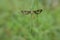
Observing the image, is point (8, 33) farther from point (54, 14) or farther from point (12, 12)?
point (54, 14)

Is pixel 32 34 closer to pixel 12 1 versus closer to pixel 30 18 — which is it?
pixel 30 18

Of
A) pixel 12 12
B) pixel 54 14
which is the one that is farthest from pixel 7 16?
pixel 54 14

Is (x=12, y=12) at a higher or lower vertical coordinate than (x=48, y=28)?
higher

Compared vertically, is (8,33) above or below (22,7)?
below

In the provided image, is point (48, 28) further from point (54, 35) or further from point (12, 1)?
point (12, 1)
